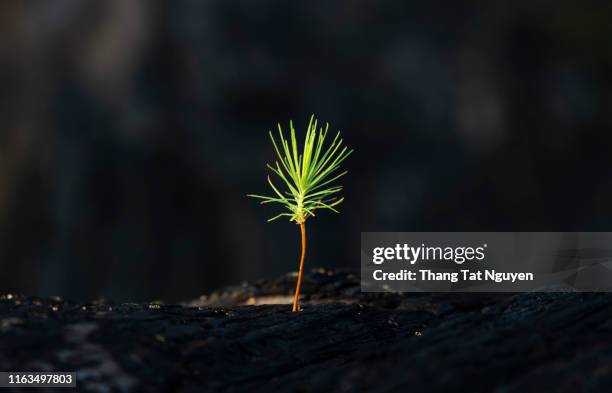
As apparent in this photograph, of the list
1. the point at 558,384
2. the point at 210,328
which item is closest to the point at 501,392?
the point at 558,384

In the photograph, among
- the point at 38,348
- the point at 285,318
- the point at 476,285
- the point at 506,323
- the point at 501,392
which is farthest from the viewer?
the point at 476,285

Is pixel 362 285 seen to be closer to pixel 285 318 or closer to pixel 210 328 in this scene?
pixel 285 318

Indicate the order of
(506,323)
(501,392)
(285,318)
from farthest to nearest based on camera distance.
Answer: (285,318)
(506,323)
(501,392)

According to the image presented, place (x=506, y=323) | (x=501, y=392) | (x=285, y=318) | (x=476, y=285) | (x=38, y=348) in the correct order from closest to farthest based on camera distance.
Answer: (x=501, y=392) → (x=38, y=348) → (x=506, y=323) → (x=285, y=318) → (x=476, y=285)

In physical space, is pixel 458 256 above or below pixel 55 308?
above

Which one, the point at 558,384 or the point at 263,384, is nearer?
the point at 558,384

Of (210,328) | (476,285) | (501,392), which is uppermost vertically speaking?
(476,285)

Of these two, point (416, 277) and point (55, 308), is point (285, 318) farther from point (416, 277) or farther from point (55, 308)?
point (416, 277)

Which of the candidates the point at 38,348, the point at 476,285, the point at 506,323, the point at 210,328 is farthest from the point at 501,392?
the point at 476,285

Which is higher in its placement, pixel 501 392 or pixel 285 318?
pixel 285 318
